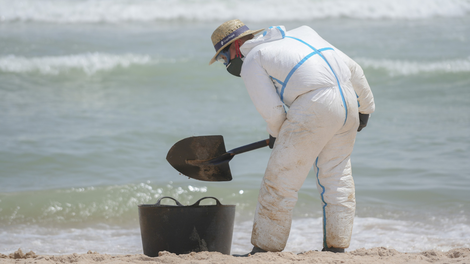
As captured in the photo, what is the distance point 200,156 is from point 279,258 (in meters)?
0.89

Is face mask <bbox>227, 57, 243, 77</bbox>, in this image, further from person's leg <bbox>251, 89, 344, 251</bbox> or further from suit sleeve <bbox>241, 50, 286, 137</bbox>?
person's leg <bbox>251, 89, 344, 251</bbox>

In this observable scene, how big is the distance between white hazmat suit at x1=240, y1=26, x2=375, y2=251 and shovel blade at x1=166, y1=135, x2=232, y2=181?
17.9 inches

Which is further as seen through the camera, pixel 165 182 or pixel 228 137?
pixel 228 137

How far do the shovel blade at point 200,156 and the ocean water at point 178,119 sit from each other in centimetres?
97

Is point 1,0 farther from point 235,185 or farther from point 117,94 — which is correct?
point 235,185

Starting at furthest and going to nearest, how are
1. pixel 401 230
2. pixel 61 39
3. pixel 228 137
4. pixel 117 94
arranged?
pixel 61 39
pixel 117 94
pixel 228 137
pixel 401 230

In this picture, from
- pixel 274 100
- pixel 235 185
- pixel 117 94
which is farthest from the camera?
pixel 117 94

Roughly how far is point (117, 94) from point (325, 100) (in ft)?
27.8

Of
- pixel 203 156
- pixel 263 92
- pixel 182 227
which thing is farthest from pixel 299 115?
pixel 182 227

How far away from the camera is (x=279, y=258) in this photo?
2750mm

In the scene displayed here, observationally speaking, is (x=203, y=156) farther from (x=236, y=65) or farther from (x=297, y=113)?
(x=297, y=113)

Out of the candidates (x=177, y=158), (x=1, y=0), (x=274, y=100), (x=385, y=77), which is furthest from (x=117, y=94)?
(x=1, y=0)

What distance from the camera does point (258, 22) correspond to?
1808cm

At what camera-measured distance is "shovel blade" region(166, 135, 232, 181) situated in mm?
3182
